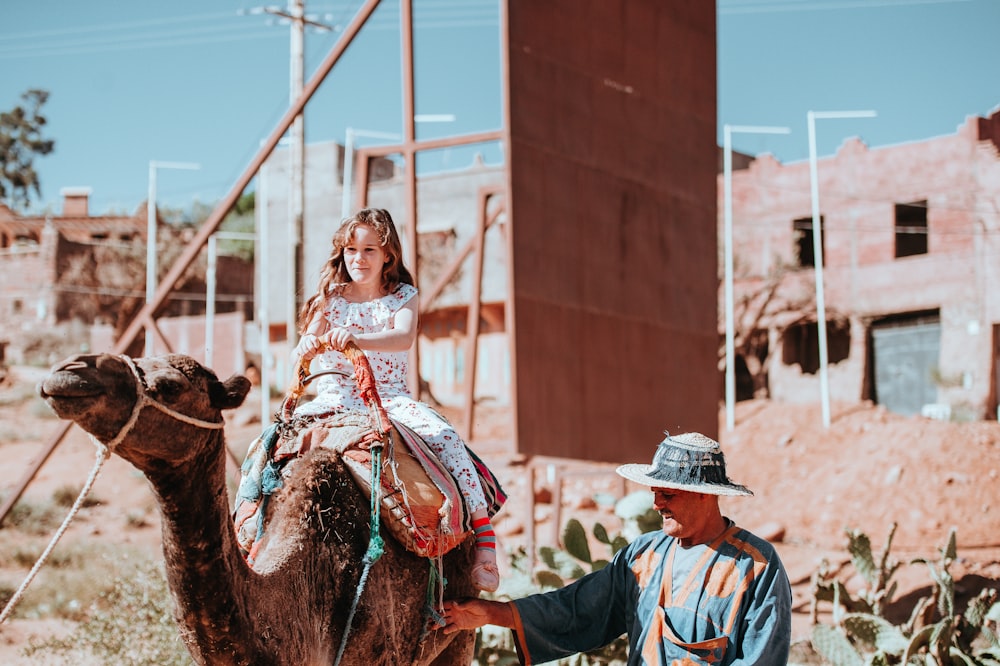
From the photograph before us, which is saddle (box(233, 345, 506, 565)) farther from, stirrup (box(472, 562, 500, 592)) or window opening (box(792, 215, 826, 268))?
window opening (box(792, 215, 826, 268))

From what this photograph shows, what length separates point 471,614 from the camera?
5500 mm

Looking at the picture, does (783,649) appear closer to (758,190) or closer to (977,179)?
(977,179)

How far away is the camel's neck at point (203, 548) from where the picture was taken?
12.8 feet

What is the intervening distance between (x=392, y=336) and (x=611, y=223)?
372 inches

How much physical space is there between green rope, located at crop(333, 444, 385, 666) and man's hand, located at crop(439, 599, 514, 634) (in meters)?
0.57

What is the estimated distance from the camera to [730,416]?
28812 mm

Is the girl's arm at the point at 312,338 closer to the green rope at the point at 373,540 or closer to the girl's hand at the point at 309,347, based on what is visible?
the girl's hand at the point at 309,347

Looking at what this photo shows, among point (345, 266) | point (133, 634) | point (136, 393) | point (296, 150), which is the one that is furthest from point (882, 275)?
point (136, 393)

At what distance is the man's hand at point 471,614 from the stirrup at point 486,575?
18cm

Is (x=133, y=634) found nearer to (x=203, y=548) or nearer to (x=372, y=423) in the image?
(x=372, y=423)

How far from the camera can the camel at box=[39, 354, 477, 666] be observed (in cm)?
360

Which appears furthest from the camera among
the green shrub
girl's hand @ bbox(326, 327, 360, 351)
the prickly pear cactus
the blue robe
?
the prickly pear cactus

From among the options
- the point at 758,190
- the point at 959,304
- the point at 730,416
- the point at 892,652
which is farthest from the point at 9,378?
the point at 892,652

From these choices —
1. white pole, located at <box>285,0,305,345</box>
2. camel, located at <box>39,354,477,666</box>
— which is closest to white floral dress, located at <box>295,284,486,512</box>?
camel, located at <box>39,354,477,666</box>
